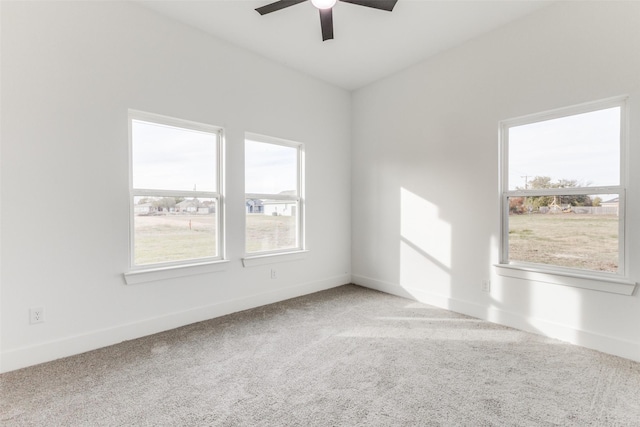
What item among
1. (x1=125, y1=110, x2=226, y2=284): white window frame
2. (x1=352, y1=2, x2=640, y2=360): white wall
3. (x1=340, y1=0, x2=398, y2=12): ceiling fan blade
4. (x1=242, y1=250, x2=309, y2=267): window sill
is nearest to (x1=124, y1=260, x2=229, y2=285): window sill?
(x1=125, y1=110, x2=226, y2=284): white window frame

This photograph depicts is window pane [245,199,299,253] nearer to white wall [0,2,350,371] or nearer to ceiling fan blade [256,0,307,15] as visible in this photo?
white wall [0,2,350,371]

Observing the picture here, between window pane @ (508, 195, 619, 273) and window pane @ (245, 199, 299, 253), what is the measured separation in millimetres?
2549

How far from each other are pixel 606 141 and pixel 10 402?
4.67 m

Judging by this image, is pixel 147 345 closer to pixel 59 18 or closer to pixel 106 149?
pixel 106 149

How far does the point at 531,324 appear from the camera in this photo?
9.25 ft

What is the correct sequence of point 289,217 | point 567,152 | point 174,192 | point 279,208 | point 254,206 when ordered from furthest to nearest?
point 289,217, point 279,208, point 254,206, point 174,192, point 567,152

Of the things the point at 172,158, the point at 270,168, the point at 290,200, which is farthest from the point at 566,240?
the point at 172,158

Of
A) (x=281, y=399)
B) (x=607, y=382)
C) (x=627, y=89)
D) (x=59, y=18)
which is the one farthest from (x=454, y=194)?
(x=59, y=18)

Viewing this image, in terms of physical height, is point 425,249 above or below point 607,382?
above

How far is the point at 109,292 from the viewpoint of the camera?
8.40 feet

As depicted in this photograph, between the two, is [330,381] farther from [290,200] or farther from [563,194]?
[563,194]

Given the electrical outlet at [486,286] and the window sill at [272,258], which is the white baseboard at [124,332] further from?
the electrical outlet at [486,286]

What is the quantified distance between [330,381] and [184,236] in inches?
79.9

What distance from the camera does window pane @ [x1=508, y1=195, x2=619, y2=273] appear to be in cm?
250
